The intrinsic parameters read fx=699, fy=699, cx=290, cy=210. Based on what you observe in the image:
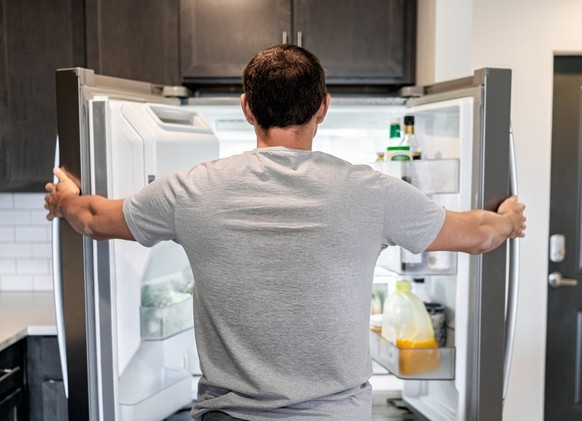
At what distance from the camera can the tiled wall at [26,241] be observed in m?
2.92

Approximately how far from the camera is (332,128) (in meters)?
2.33

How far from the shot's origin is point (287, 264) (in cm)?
124

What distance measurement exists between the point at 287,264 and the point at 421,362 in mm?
849

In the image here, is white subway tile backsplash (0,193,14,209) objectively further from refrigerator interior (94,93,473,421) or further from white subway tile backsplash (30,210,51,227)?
refrigerator interior (94,93,473,421)

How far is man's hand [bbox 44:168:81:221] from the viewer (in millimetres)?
1647

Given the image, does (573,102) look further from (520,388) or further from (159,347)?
(159,347)

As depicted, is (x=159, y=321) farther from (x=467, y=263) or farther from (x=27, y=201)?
(x=27, y=201)

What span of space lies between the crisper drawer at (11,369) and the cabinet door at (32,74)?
0.63 meters

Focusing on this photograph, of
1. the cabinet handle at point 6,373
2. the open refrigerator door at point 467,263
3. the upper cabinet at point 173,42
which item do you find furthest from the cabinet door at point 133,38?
the cabinet handle at point 6,373

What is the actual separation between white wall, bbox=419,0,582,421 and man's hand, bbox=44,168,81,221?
1682 millimetres

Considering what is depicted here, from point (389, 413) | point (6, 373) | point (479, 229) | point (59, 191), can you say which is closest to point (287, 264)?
point (479, 229)

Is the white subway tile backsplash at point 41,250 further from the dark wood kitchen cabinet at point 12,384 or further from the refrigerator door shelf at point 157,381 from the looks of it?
the refrigerator door shelf at point 157,381

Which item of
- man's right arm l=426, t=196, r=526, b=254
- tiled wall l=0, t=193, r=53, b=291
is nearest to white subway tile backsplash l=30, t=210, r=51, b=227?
tiled wall l=0, t=193, r=53, b=291

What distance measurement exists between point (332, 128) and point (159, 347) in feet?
2.96
